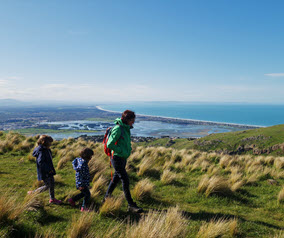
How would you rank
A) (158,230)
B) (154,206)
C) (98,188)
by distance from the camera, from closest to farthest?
(158,230) → (154,206) → (98,188)

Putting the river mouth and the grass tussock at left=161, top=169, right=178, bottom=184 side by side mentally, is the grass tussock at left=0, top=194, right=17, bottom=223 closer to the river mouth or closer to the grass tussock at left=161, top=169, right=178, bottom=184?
the grass tussock at left=161, top=169, right=178, bottom=184

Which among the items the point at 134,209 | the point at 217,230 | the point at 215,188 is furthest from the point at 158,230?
the point at 215,188

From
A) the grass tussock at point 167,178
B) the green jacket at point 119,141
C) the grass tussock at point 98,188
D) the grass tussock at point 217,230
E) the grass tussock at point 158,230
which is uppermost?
the green jacket at point 119,141

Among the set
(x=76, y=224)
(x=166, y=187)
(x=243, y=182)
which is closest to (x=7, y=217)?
(x=76, y=224)

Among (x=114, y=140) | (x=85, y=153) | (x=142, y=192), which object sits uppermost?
(x=114, y=140)

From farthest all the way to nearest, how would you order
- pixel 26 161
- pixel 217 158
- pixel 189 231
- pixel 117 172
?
pixel 217 158, pixel 26 161, pixel 117 172, pixel 189 231

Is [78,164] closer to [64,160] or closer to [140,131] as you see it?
[64,160]

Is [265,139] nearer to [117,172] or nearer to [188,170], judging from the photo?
[188,170]

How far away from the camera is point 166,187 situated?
704 centimetres

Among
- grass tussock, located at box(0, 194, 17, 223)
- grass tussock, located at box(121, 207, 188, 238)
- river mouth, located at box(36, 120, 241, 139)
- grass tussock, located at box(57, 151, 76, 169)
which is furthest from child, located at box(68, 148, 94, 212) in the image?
river mouth, located at box(36, 120, 241, 139)

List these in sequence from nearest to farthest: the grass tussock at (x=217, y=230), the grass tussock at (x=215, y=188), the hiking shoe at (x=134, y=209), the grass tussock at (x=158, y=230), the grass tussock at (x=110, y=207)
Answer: the grass tussock at (x=158, y=230) < the grass tussock at (x=217, y=230) < the grass tussock at (x=110, y=207) < the hiking shoe at (x=134, y=209) < the grass tussock at (x=215, y=188)

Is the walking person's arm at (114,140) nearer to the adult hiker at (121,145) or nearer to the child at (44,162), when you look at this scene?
the adult hiker at (121,145)

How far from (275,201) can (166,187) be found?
348 cm

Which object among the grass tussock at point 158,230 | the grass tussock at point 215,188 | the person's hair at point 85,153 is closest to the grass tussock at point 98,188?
the person's hair at point 85,153
